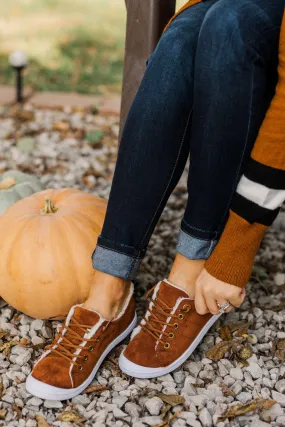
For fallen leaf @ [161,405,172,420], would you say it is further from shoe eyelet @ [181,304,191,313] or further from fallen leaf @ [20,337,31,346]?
fallen leaf @ [20,337,31,346]

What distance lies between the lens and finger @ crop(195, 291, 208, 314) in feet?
5.01

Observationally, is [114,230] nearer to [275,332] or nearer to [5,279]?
[5,279]

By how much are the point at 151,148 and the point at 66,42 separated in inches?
137

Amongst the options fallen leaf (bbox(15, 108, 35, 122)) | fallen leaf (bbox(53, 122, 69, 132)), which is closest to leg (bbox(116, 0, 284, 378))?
fallen leaf (bbox(53, 122, 69, 132))

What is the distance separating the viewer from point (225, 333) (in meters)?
1.78

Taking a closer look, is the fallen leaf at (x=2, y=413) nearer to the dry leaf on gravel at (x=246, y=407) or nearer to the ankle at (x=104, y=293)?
the ankle at (x=104, y=293)

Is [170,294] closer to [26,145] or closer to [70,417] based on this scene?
[70,417]

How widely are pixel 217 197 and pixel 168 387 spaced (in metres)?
0.47

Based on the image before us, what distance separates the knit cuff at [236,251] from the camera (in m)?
1.44

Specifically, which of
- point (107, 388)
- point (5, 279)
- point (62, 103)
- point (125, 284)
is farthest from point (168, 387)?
point (62, 103)

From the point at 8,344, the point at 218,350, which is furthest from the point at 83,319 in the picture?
the point at 218,350

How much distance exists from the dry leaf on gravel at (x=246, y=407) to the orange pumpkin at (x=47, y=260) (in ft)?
1.63

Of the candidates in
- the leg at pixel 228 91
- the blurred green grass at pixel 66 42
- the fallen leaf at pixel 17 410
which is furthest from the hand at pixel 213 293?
the blurred green grass at pixel 66 42

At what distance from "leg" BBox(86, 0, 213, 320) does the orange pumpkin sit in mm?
167
